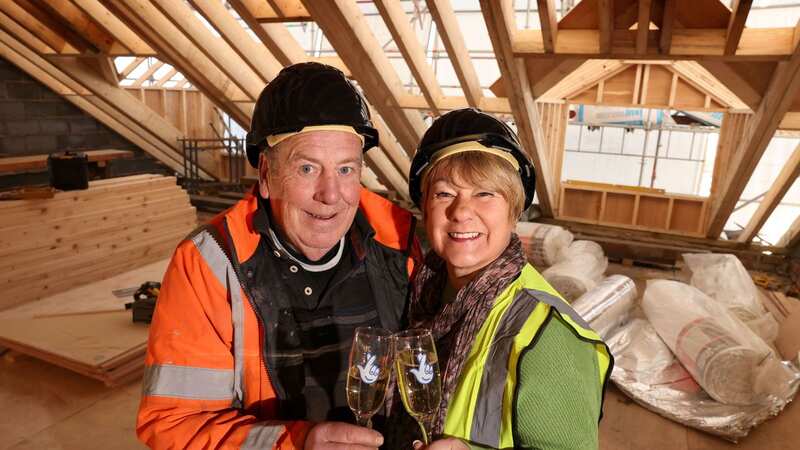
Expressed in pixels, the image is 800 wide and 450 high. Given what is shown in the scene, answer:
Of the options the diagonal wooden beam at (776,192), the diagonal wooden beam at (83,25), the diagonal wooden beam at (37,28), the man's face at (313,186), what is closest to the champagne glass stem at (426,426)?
the man's face at (313,186)

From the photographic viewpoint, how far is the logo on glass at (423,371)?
44.2 inches

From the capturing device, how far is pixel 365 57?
382 cm

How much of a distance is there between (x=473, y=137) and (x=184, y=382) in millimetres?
893

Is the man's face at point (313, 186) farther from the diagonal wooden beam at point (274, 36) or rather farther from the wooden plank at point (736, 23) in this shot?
the diagonal wooden beam at point (274, 36)

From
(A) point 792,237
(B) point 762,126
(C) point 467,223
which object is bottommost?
(A) point 792,237

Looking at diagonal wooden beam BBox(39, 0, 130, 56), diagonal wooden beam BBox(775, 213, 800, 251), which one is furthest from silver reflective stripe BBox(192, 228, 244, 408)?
diagonal wooden beam BBox(775, 213, 800, 251)

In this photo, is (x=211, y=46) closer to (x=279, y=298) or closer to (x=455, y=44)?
(x=455, y=44)

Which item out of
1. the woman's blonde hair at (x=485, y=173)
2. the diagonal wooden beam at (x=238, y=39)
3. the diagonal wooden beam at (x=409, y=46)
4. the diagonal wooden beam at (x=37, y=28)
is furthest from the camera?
the diagonal wooden beam at (x=37, y=28)

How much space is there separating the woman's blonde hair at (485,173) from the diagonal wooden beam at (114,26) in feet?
14.9

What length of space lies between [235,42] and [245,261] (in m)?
3.32

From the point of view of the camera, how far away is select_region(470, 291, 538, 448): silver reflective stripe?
1.12m

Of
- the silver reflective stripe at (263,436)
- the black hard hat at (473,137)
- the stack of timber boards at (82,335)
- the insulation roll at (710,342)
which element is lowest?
the stack of timber boards at (82,335)

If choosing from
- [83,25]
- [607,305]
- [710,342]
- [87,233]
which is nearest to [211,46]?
[83,25]

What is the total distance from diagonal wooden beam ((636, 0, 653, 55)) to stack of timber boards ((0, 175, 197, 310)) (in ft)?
15.0
